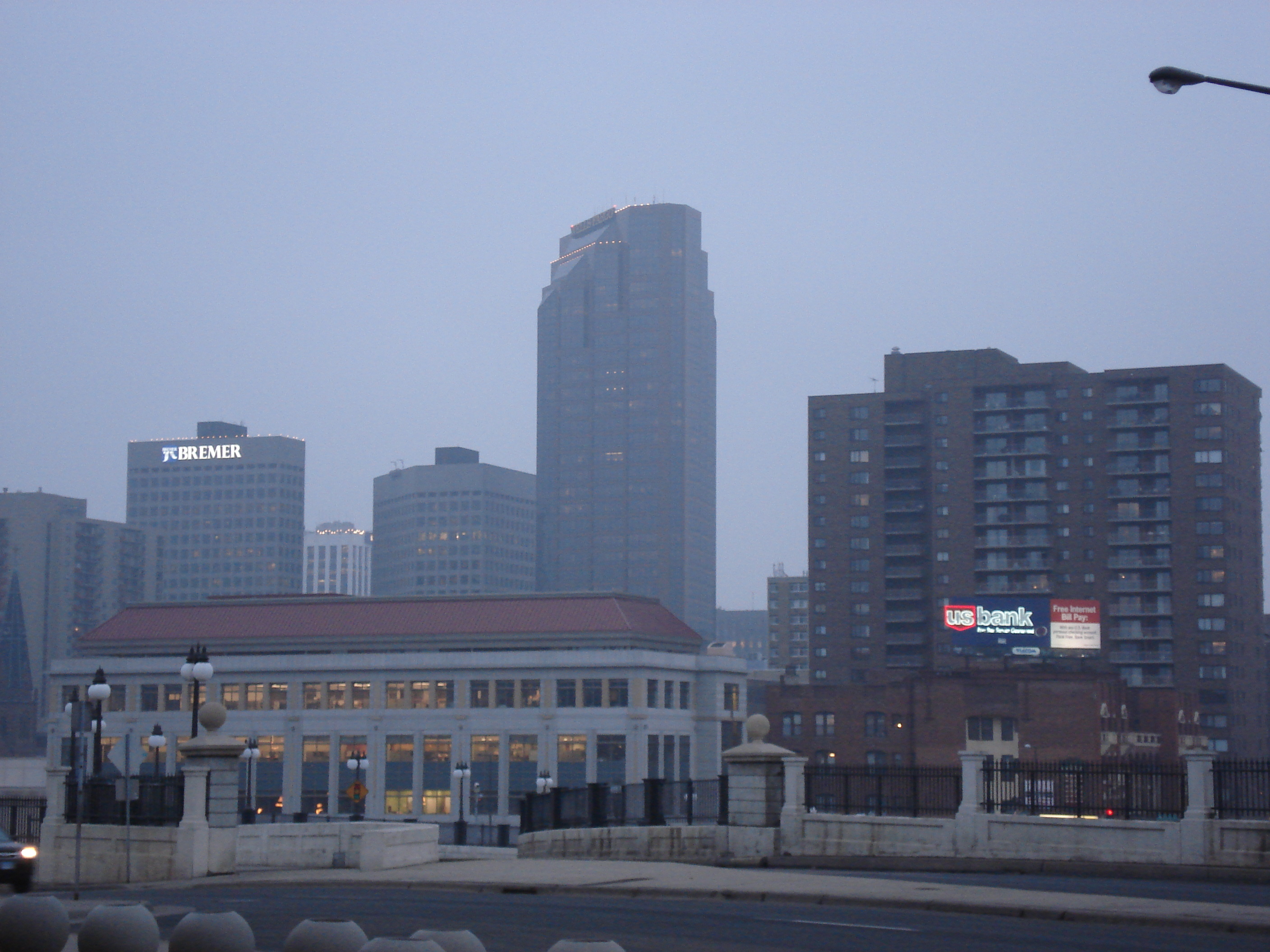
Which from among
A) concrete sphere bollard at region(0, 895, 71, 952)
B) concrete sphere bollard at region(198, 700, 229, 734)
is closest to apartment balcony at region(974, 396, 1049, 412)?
concrete sphere bollard at region(198, 700, 229, 734)

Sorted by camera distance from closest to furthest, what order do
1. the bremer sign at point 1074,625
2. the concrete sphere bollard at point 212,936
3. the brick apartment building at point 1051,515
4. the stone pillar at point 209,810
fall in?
1. the concrete sphere bollard at point 212,936
2. the stone pillar at point 209,810
3. the bremer sign at point 1074,625
4. the brick apartment building at point 1051,515

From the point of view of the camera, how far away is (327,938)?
13938mm

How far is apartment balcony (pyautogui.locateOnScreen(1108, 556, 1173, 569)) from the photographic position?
492 feet

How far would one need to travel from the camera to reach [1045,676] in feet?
367

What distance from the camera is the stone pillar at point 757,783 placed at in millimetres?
34938

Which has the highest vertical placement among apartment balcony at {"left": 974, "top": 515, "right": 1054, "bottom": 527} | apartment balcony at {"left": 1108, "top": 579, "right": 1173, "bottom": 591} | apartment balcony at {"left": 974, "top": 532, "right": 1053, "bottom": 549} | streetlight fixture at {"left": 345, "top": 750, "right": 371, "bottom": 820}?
apartment balcony at {"left": 974, "top": 515, "right": 1054, "bottom": 527}

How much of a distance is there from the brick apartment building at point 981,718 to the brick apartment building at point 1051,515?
36.4 ft

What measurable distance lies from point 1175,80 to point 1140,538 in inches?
5460

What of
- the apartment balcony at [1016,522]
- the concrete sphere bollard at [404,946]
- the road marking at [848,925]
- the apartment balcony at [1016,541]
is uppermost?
the apartment balcony at [1016,522]

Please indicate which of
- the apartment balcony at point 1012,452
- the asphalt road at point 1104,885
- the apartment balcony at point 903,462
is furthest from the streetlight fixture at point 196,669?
the apartment balcony at point 903,462

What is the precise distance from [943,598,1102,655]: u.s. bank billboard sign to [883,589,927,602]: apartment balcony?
44107 millimetres

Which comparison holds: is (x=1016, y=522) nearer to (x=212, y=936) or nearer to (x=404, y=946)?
(x=212, y=936)

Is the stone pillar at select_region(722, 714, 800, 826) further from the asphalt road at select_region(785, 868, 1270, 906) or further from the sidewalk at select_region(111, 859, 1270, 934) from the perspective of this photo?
the asphalt road at select_region(785, 868, 1270, 906)

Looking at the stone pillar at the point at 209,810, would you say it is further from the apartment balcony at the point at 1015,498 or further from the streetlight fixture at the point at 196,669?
the apartment balcony at the point at 1015,498
